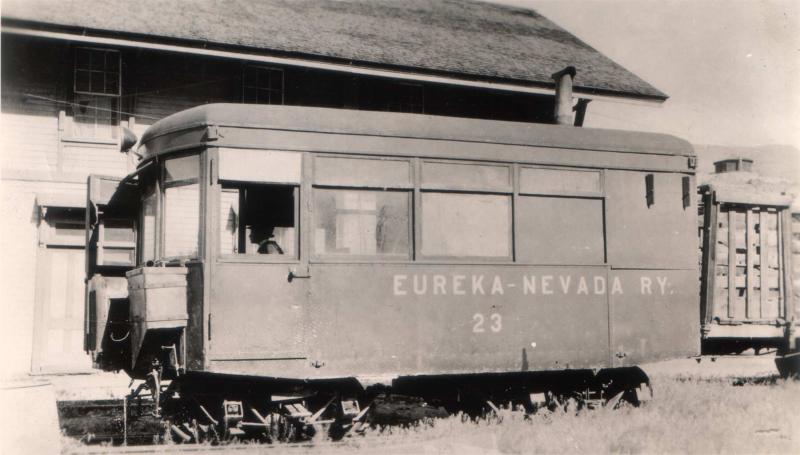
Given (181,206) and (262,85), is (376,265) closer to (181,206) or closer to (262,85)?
(181,206)

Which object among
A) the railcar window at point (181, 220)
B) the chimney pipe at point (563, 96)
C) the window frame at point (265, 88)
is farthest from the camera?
the window frame at point (265, 88)

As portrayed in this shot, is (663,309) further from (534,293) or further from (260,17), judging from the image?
(260,17)

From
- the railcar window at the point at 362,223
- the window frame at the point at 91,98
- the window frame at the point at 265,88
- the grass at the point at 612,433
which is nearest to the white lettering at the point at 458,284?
the railcar window at the point at 362,223

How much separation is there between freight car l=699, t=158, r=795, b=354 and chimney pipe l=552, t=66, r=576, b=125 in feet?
6.02

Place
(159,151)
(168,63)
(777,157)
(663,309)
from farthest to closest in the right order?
1. (777,157)
2. (168,63)
3. (663,309)
4. (159,151)

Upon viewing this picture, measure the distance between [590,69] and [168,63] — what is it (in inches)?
327

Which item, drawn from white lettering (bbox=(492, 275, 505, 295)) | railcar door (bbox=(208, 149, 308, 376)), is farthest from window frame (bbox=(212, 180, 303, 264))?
white lettering (bbox=(492, 275, 505, 295))

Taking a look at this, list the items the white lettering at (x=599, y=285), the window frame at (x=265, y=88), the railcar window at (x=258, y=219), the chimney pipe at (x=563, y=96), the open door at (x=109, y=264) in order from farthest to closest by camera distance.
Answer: the window frame at (x=265, y=88) → the chimney pipe at (x=563, y=96) → the white lettering at (x=599, y=285) → the open door at (x=109, y=264) → the railcar window at (x=258, y=219)

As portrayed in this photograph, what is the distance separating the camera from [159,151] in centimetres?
705

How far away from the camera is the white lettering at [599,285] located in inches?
303

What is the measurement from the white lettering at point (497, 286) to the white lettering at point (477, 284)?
123mm

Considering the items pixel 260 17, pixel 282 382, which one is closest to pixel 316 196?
pixel 282 382

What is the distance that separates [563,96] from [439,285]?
3.49 m

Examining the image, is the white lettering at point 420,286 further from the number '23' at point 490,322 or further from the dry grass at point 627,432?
the dry grass at point 627,432
